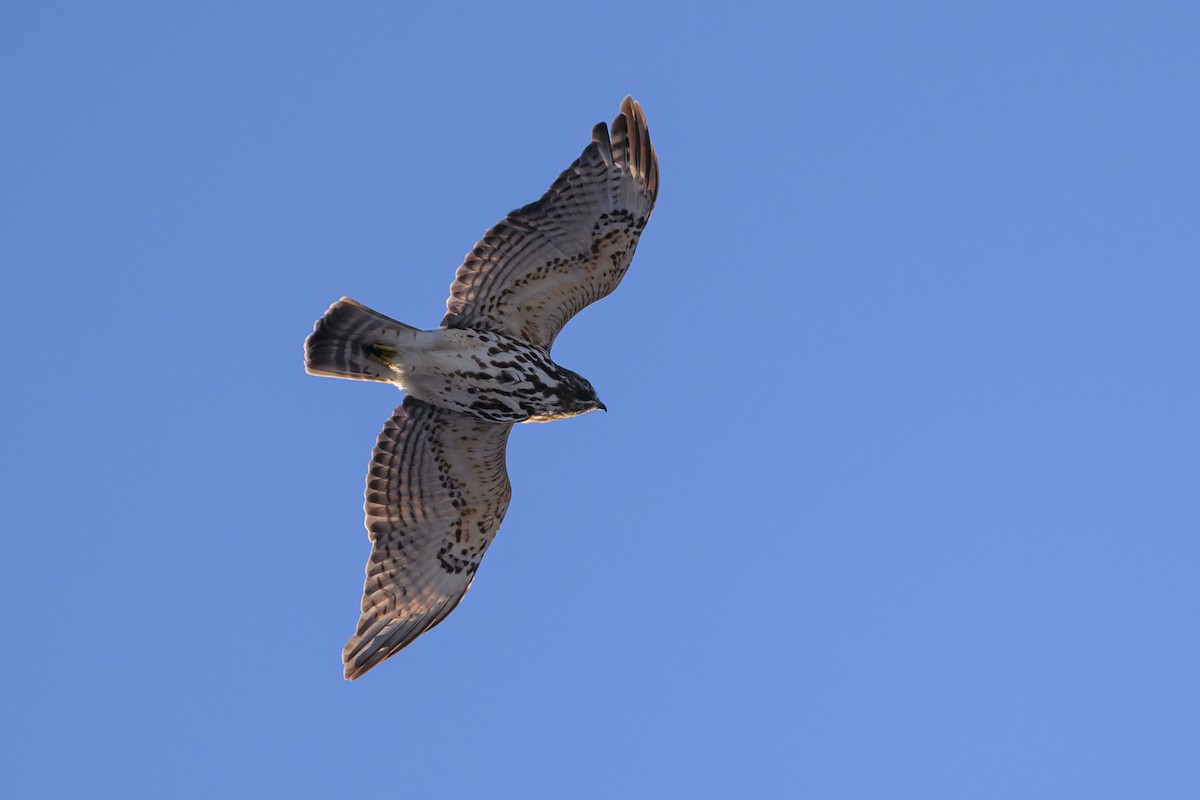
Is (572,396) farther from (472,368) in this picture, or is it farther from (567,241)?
(567,241)

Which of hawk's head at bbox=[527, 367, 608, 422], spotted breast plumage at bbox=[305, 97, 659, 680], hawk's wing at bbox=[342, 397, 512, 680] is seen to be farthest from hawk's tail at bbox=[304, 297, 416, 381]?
hawk's head at bbox=[527, 367, 608, 422]

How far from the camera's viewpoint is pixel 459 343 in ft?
42.8

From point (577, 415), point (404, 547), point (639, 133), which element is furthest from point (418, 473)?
point (639, 133)

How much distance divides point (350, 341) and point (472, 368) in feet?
3.23

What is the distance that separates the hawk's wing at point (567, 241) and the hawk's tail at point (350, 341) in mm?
572

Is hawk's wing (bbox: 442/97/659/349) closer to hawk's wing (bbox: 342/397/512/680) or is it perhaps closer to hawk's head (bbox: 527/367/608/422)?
hawk's head (bbox: 527/367/608/422)

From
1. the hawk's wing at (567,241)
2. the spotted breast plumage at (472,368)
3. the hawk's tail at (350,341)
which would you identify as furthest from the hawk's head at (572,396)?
the hawk's tail at (350,341)

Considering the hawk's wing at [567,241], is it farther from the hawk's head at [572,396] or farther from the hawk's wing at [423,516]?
the hawk's wing at [423,516]

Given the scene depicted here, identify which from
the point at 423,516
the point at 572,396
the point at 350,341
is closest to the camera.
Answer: the point at 350,341

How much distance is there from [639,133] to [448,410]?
9.04ft

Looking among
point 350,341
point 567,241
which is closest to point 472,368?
point 350,341

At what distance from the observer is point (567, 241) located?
1319 cm

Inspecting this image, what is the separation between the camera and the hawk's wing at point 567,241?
1316 centimetres

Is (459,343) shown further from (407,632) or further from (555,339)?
(407,632)
